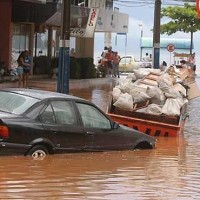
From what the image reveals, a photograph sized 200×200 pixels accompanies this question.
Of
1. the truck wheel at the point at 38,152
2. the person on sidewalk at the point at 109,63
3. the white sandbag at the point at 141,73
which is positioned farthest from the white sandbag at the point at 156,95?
the person on sidewalk at the point at 109,63

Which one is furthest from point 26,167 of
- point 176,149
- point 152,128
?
point 152,128

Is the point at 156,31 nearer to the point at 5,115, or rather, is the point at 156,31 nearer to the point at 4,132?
the point at 5,115

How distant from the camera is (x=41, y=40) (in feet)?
113

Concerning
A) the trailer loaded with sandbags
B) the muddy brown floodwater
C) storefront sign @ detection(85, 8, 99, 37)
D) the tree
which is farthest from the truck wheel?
the tree

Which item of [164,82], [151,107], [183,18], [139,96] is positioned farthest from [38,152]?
[183,18]

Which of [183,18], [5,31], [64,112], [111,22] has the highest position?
[183,18]

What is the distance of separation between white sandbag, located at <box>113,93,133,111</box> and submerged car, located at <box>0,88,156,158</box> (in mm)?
4191

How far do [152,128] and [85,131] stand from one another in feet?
16.2

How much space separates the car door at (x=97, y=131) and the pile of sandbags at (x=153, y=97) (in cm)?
439

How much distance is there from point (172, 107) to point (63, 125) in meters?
5.76

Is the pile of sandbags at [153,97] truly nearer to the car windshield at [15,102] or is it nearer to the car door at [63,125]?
the car door at [63,125]

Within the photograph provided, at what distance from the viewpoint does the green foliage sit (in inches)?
2233

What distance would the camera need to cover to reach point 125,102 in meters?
15.8

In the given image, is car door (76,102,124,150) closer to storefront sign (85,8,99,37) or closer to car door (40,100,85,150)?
car door (40,100,85,150)
